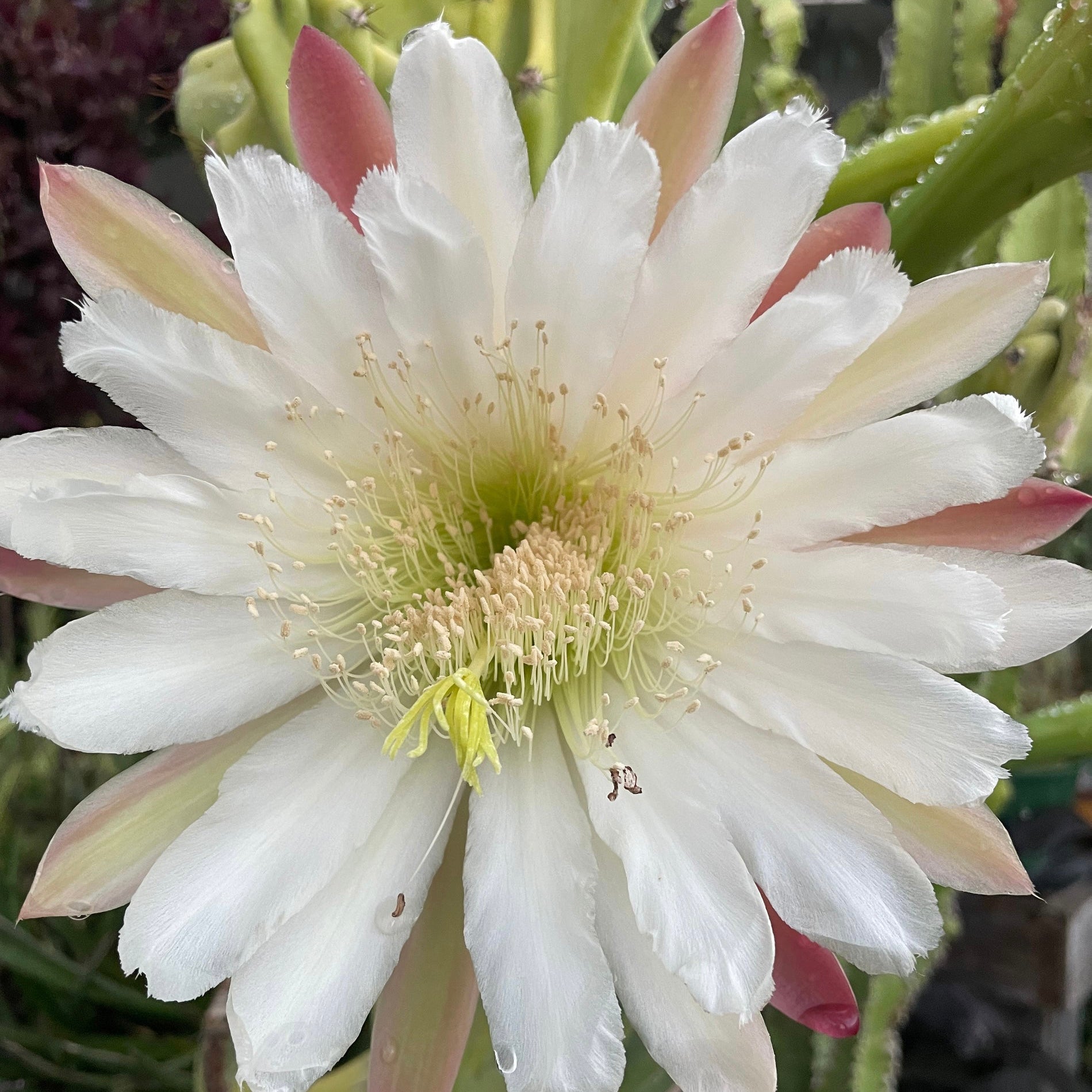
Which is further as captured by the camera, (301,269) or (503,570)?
(503,570)

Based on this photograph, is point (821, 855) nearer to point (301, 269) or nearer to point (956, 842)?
point (956, 842)

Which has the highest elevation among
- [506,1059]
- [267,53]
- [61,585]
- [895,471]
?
[267,53]

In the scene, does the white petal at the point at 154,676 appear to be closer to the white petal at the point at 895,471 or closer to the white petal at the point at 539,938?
the white petal at the point at 539,938

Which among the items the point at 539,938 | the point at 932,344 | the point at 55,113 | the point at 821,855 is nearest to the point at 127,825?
the point at 539,938


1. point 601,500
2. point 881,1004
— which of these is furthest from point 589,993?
point 881,1004

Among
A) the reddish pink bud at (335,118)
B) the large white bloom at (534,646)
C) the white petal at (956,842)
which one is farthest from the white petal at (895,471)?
the reddish pink bud at (335,118)
